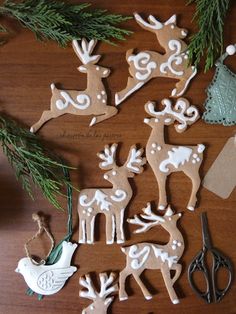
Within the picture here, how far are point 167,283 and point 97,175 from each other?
23 cm

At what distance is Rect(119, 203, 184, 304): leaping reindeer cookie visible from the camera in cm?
83

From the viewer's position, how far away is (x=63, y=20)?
78cm

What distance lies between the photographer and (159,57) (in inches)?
32.6

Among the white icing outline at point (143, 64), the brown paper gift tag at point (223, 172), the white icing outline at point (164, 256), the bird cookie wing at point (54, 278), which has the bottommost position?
the bird cookie wing at point (54, 278)

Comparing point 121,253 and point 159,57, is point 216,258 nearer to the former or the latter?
point 121,253

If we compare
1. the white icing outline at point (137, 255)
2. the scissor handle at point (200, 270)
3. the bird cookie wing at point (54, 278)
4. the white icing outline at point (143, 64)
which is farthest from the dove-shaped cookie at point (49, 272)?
the white icing outline at point (143, 64)

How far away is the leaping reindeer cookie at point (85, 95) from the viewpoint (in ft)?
2.69

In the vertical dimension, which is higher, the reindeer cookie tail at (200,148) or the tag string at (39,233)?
the reindeer cookie tail at (200,148)

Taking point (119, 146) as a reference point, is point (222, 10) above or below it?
above

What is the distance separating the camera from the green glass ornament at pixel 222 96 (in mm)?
821

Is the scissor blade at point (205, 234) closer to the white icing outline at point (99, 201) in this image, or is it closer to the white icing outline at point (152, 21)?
the white icing outline at point (99, 201)

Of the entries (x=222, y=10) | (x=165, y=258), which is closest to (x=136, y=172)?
(x=165, y=258)

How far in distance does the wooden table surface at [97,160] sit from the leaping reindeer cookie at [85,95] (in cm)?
1

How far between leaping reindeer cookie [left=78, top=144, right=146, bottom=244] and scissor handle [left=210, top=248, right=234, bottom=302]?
0.17 m
